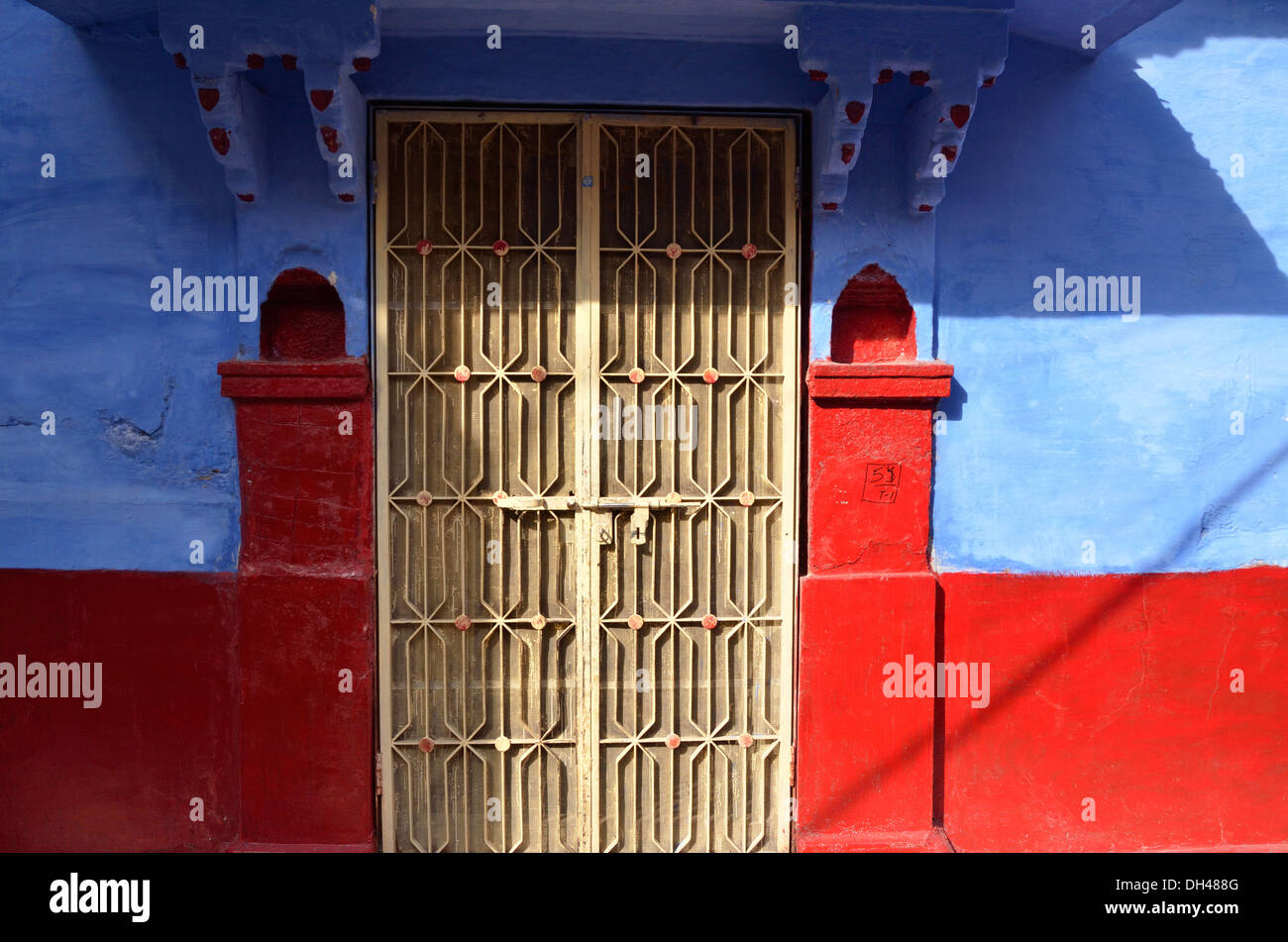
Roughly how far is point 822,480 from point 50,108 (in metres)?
3.24

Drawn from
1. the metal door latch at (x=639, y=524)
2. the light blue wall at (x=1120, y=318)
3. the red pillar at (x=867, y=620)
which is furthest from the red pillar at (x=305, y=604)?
the light blue wall at (x=1120, y=318)

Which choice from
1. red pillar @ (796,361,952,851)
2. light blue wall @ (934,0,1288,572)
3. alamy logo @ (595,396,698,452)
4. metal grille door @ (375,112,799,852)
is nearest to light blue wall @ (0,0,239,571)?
metal grille door @ (375,112,799,852)

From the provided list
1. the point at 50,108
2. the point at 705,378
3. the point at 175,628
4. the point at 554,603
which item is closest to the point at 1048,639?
the point at 705,378

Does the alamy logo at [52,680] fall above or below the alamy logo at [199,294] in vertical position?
below

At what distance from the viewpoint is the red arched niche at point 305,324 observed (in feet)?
11.7

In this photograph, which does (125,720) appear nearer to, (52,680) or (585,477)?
(52,680)

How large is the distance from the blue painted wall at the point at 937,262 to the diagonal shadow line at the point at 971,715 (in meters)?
0.07

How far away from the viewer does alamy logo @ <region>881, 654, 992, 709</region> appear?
3.58 meters

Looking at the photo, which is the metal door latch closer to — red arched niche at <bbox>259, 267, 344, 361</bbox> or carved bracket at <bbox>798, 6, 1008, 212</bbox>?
red arched niche at <bbox>259, 267, 344, 361</bbox>

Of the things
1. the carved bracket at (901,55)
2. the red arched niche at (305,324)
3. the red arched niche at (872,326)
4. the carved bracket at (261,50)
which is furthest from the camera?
the red arched niche at (872,326)

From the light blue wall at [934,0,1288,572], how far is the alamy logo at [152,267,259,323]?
2.67m

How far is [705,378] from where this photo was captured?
363cm

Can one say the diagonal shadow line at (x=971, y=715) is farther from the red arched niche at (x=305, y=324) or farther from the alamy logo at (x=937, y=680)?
the red arched niche at (x=305, y=324)

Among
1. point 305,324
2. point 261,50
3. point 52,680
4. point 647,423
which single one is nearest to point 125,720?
point 52,680
